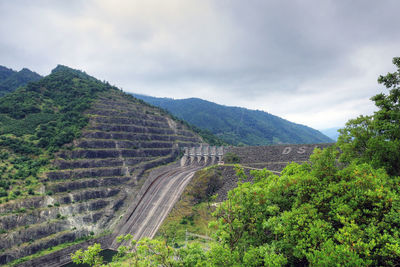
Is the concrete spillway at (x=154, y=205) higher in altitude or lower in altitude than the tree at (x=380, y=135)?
lower

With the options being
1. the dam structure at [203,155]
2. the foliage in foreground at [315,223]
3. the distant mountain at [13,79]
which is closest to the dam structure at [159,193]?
the dam structure at [203,155]

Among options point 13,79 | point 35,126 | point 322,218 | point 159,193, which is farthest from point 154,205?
point 13,79

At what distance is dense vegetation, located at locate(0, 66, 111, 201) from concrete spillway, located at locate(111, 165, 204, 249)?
22914 mm

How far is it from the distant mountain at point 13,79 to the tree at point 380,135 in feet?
508

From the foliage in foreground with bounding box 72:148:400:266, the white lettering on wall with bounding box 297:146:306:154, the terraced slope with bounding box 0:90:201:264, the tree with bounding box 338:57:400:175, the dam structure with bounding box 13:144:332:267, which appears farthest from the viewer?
the white lettering on wall with bounding box 297:146:306:154

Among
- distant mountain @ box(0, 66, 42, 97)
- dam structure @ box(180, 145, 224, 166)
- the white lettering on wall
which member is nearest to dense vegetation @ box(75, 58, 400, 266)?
the white lettering on wall

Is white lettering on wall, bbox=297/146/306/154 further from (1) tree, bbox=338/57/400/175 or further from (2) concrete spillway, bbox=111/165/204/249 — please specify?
(1) tree, bbox=338/57/400/175

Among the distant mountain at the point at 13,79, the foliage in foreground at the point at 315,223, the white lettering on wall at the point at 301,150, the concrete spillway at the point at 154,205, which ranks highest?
the distant mountain at the point at 13,79

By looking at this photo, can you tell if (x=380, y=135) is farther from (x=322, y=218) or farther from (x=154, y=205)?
(x=154, y=205)

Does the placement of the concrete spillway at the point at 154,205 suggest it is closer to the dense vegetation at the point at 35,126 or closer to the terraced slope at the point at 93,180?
the terraced slope at the point at 93,180

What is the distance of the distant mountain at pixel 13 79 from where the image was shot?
133637mm

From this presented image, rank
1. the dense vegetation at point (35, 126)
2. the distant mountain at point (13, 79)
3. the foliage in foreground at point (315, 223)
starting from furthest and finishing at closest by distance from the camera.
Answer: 1. the distant mountain at point (13, 79)
2. the dense vegetation at point (35, 126)
3. the foliage in foreground at point (315, 223)

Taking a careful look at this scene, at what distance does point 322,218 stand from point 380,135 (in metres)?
12.5

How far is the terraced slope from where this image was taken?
44312mm
